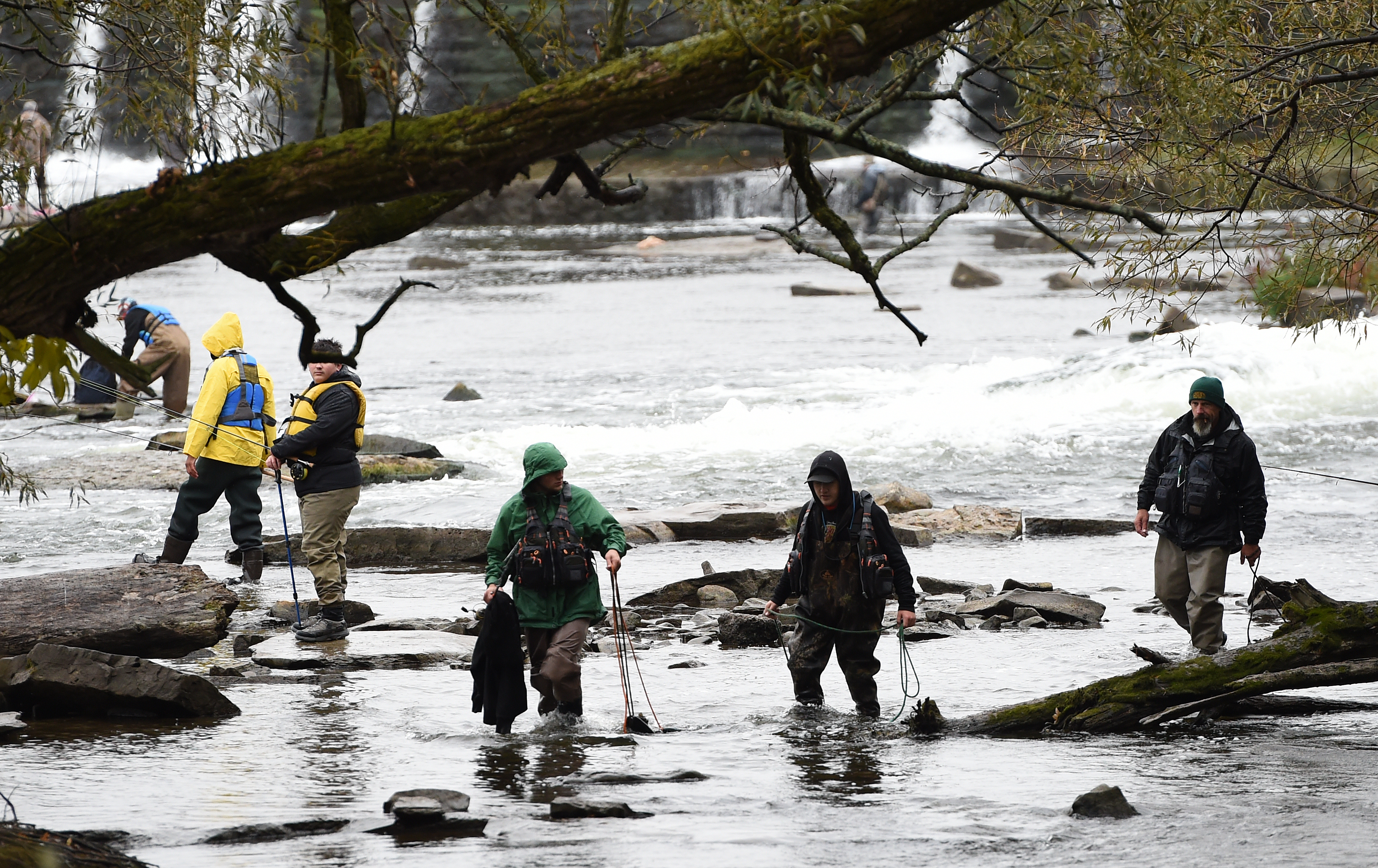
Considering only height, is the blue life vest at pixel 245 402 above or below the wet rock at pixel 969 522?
above

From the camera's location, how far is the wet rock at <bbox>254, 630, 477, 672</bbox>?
10.0 metres

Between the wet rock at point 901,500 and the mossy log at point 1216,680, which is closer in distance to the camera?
the mossy log at point 1216,680

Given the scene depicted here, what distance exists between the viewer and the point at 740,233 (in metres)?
53.9

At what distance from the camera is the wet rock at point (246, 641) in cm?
1044

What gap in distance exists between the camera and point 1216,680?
7832 mm

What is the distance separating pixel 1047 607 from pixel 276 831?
6.45m

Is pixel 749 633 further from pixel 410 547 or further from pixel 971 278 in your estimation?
pixel 971 278

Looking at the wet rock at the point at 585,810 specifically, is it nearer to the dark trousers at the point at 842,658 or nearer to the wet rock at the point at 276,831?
the wet rock at the point at 276,831

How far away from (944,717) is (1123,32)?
3.81 m

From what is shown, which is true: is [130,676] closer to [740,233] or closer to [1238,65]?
[1238,65]

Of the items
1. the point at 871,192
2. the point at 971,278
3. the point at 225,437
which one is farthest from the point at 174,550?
the point at 871,192

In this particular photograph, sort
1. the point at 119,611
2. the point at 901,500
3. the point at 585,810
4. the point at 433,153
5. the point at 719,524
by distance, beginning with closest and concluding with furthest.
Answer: the point at 433,153 < the point at 585,810 < the point at 119,611 < the point at 719,524 < the point at 901,500

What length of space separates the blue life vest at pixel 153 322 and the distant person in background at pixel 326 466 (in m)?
10.3

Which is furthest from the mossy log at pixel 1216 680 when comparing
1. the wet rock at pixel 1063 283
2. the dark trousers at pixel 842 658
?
the wet rock at pixel 1063 283
